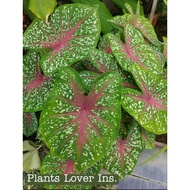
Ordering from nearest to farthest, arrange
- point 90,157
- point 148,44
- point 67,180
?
1. point 90,157
2. point 67,180
3. point 148,44

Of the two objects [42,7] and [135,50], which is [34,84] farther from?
[135,50]

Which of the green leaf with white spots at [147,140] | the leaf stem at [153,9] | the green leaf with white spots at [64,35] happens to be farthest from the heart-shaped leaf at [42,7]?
the green leaf with white spots at [147,140]

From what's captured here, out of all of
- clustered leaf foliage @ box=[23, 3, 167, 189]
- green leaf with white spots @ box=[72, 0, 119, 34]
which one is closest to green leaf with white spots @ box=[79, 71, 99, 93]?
clustered leaf foliage @ box=[23, 3, 167, 189]

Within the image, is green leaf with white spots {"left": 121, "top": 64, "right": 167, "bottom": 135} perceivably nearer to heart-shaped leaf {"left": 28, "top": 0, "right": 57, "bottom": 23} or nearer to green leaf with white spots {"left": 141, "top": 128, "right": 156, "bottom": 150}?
green leaf with white spots {"left": 141, "top": 128, "right": 156, "bottom": 150}

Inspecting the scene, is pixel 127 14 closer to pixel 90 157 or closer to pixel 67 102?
pixel 67 102

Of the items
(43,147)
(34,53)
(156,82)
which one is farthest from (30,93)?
(156,82)

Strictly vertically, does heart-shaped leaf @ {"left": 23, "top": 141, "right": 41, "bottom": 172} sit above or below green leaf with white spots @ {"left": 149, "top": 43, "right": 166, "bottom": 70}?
below
